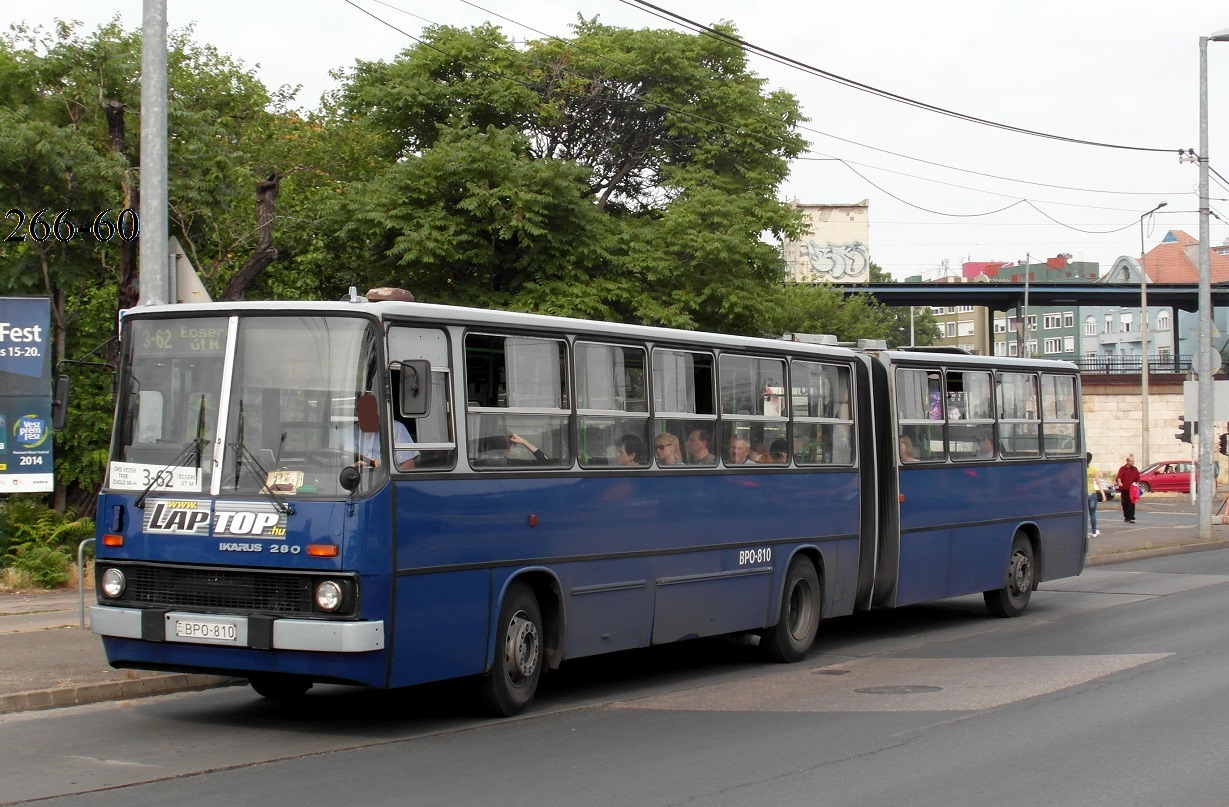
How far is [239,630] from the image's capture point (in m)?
9.00

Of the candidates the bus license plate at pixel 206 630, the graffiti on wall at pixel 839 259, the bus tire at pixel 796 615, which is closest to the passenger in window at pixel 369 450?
the bus license plate at pixel 206 630

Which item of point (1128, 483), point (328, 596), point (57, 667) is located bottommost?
point (57, 667)

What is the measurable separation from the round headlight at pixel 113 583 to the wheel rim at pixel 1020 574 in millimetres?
11696

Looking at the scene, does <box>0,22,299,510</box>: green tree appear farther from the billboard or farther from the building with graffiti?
the building with graffiti

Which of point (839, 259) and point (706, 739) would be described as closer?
point (706, 739)

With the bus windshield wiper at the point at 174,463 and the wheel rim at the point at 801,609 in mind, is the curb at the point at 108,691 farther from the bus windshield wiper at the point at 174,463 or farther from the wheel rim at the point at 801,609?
the wheel rim at the point at 801,609

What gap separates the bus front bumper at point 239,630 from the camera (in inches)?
346

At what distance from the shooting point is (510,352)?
10.4 m

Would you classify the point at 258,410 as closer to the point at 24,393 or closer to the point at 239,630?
the point at 239,630

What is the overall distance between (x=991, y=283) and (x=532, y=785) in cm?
7761

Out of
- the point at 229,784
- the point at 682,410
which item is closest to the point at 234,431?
the point at 229,784

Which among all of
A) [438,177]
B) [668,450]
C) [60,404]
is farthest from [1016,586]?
[438,177]

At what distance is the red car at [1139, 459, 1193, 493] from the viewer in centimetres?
5856

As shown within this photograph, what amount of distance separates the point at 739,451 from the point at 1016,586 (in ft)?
21.7
